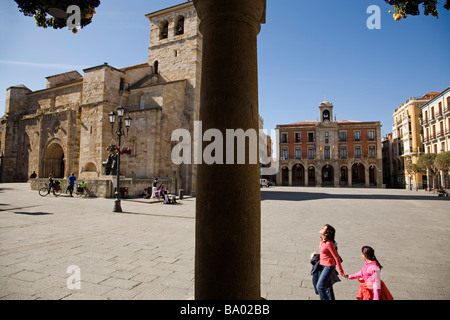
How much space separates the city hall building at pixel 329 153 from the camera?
40.7 metres

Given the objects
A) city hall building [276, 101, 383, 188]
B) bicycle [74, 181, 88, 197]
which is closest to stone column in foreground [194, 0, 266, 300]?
bicycle [74, 181, 88, 197]

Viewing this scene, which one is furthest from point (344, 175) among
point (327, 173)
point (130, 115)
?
point (130, 115)

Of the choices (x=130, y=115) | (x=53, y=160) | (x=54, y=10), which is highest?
(x=130, y=115)

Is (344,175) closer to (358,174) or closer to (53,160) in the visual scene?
(358,174)

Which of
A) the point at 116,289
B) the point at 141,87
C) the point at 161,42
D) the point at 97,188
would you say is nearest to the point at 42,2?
the point at 116,289

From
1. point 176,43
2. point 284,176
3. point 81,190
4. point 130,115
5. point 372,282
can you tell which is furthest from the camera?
point 284,176

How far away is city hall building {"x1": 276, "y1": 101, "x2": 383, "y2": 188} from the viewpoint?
40719mm

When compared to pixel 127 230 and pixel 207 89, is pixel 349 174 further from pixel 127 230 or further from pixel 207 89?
pixel 207 89

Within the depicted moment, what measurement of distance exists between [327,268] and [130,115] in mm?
18773

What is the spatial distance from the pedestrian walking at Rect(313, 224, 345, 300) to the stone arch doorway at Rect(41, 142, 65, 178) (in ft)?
84.3

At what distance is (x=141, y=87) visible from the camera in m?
19.9

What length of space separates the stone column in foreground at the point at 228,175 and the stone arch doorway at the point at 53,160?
84.2ft

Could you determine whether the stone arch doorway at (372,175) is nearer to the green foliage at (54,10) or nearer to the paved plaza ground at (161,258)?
the paved plaza ground at (161,258)

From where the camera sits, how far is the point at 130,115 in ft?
61.7
